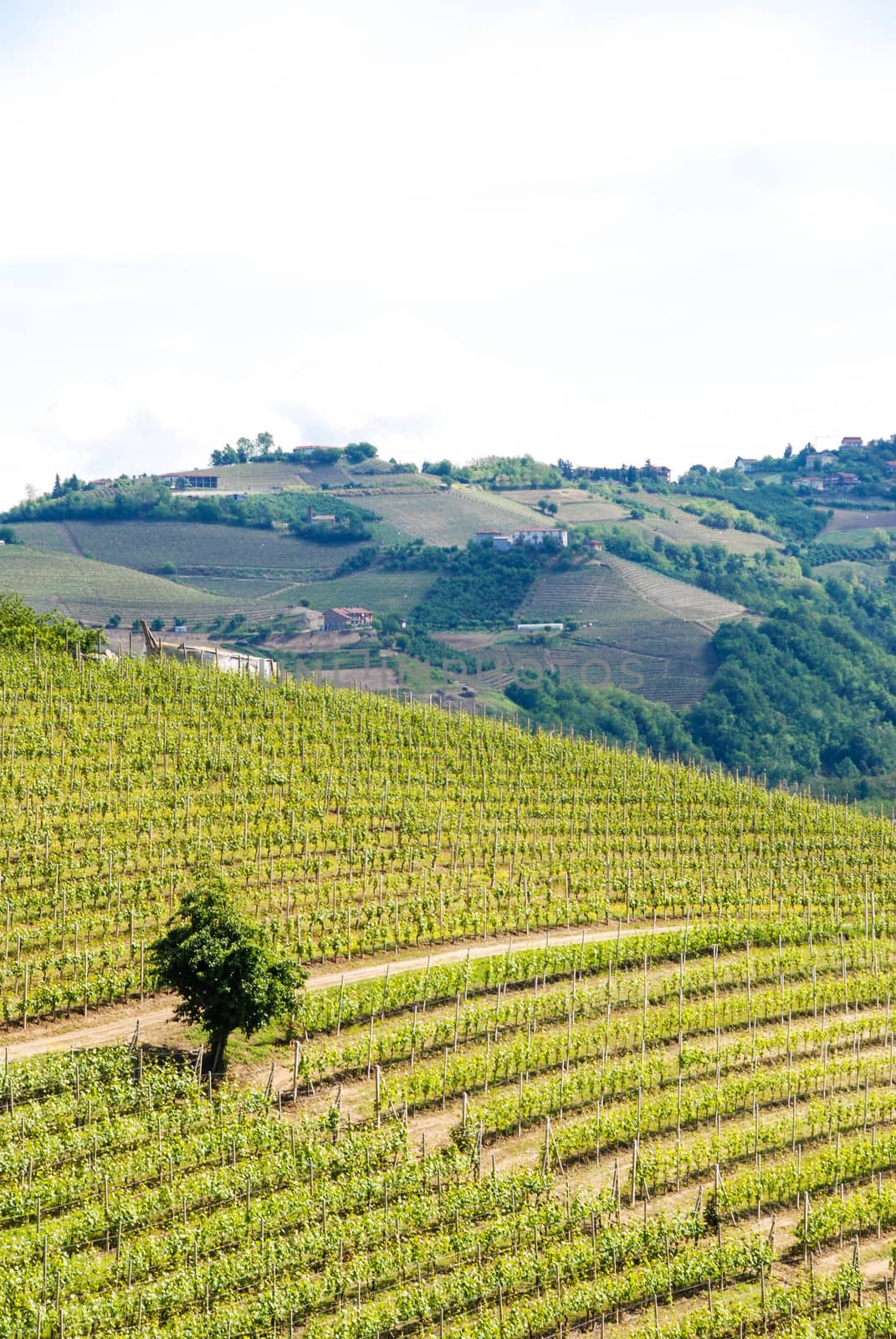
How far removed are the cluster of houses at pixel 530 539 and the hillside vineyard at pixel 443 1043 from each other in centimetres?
12094

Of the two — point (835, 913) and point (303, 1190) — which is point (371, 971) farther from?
point (835, 913)

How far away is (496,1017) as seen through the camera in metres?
32.5

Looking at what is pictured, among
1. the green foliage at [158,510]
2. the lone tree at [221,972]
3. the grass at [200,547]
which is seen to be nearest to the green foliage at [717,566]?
the grass at [200,547]

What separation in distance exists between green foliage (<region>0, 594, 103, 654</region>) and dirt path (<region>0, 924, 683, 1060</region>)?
82.0 ft

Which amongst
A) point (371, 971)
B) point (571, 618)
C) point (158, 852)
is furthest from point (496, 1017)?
point (571, 618)

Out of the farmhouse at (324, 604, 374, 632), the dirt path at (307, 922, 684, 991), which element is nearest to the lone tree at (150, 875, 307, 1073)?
the dirt path at (307, 922, 684, 991)

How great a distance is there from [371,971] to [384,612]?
→ 126938 mm

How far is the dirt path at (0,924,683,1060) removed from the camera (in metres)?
30.0

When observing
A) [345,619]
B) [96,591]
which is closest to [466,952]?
[345,619]

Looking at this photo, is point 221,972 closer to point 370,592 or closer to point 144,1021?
point 144,1021

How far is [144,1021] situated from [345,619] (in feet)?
396

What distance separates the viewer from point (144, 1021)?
103ft

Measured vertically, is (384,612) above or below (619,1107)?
above

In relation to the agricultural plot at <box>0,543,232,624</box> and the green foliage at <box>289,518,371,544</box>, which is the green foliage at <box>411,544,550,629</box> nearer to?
the green foliage at <box>289,518,371,544</box>
